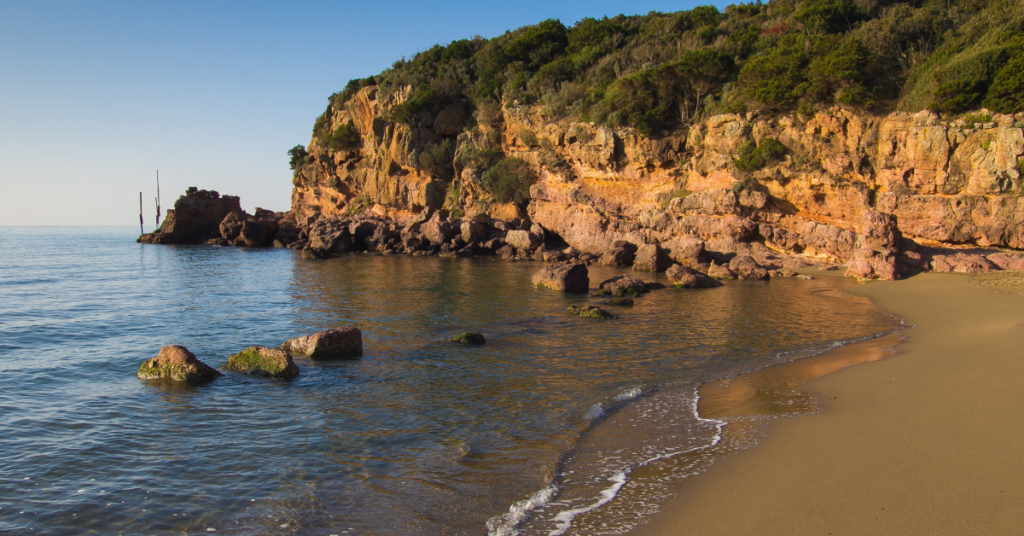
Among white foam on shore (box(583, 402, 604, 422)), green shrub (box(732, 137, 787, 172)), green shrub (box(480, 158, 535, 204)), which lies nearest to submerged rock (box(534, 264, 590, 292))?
white foam on shore (box(583, 402, 604, 422))

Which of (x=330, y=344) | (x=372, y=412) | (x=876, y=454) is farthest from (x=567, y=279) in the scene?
(x=876, y=454)

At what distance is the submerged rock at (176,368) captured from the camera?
9375mm

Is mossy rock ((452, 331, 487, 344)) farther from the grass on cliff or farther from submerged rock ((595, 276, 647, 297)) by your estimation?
the grass on cliff

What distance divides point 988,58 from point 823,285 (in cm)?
1189

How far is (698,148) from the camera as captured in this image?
3111 centimetres

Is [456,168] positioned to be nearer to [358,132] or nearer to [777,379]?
[358,132]

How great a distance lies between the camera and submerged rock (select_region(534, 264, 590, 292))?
2019 cm

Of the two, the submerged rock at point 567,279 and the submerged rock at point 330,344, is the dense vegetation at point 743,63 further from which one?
the submerged rock at point 330,344

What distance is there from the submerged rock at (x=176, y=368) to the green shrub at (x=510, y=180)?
2992cm

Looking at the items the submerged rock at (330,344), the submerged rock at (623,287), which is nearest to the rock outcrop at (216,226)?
the submerged rock at (623,287)

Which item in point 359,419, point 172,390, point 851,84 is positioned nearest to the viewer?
point 359,419

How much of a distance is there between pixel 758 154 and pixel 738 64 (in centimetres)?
711

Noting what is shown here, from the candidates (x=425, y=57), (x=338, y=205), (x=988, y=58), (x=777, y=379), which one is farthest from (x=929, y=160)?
(x=338, y=205)

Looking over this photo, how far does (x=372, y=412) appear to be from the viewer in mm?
7883
